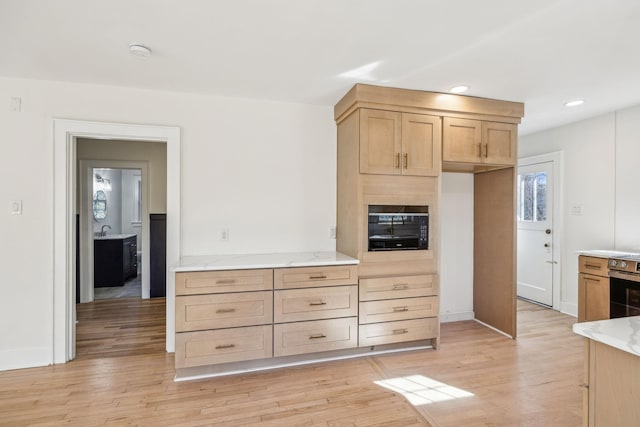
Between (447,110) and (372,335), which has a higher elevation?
(447,110)

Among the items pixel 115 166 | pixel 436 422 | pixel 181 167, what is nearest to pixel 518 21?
pixel 436 422

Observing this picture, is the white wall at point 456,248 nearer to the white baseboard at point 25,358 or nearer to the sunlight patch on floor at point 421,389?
the sunlight patch on floor at point 421,389

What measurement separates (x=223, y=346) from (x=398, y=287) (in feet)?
5.22

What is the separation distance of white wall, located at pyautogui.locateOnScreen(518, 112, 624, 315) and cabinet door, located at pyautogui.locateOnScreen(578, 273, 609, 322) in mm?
592

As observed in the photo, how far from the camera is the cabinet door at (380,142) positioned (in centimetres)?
287

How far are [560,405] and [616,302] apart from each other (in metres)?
1.67

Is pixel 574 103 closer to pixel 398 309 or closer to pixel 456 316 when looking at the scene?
pixel 456 316

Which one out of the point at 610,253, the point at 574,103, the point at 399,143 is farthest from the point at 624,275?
the point at 399,143

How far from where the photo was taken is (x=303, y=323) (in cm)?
272

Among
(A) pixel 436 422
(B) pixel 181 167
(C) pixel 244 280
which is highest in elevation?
(B) pixel 181 167

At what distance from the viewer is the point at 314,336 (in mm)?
2746

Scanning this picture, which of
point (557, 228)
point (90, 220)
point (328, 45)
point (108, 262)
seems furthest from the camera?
point (108, 262)

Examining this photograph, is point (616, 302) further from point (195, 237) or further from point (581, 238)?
point (195, 237)

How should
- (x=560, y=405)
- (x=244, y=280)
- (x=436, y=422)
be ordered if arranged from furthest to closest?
(x=244, y=280) → (x=560, y=405) → (x=436, y=422)
